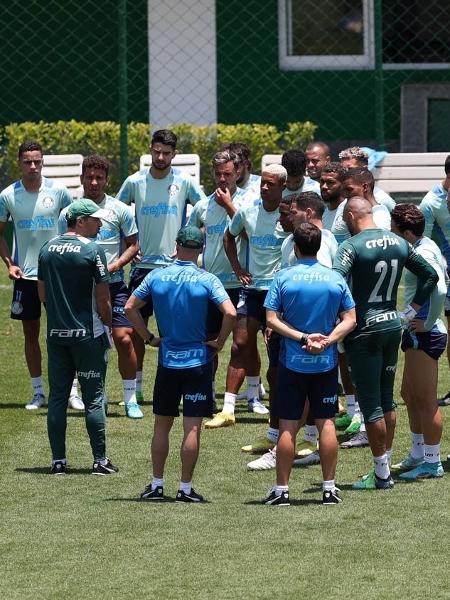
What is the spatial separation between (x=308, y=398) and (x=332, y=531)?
1080mm

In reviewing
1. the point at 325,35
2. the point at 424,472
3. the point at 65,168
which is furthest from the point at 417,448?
the point at 325,35

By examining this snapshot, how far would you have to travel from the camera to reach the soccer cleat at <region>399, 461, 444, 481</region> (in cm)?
1018

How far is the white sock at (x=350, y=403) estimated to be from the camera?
1180cm

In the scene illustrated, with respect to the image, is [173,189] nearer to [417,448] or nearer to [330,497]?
[417,448]

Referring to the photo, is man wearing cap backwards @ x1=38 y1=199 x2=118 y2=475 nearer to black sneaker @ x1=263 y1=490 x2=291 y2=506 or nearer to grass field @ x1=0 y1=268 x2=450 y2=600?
grass field @ x1=0 y1=268 x2=450 y2=600

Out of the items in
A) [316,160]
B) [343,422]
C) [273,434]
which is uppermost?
→ [316,160]

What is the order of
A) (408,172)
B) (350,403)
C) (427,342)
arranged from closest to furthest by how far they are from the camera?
(427,342) → (350,403) → (408,172)

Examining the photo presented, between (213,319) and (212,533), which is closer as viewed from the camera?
(212,533)

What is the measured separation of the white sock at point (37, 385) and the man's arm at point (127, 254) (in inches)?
49.1

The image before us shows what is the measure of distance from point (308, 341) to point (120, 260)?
338 centimetres

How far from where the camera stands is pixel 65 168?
1845 centimetres

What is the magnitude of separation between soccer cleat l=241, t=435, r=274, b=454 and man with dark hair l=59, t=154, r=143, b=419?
149 cm

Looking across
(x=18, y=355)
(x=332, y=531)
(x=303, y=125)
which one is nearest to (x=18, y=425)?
(x=18, y=355)

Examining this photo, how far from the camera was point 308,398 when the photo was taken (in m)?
9.57
